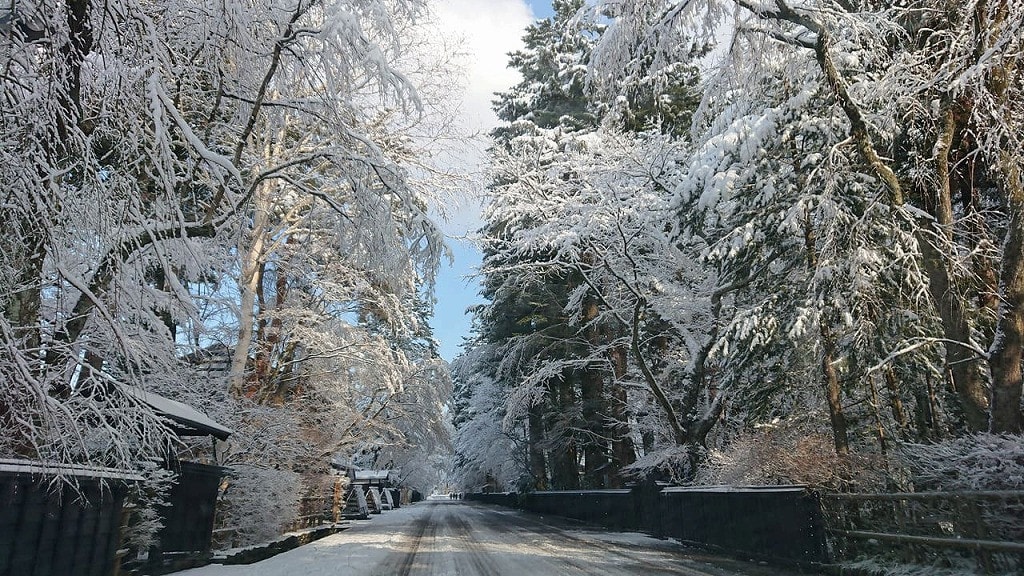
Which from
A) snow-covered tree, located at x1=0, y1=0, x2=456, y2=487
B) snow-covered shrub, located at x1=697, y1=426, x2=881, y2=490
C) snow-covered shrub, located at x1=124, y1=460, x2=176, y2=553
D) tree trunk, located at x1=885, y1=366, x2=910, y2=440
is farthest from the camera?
tree trunk, located at x1=885, y1=366, x2=910, y2=440

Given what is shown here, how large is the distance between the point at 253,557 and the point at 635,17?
36.1 feet

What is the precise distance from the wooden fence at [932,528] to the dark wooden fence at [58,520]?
27.6 ft

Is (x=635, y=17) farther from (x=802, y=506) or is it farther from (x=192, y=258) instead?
(x=802, y=506)

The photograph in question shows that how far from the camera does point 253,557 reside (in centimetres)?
1139

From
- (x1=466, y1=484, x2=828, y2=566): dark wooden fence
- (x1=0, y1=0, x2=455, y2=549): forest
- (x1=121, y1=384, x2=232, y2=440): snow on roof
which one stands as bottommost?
(x1=466, y1=484, x2=828, y2=566): dark wooden fence

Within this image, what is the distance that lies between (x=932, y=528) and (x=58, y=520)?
31.0 ft

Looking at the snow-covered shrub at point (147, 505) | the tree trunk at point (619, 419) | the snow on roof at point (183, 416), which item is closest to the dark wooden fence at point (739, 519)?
the tree trunk at point (619, 419)

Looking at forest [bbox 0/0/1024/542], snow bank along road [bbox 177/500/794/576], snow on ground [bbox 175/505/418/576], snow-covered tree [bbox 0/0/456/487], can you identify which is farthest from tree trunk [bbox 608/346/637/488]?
snow-covered tree [bbox 0/0/456/487]

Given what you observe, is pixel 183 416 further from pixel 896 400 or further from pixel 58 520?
pixel 896 400

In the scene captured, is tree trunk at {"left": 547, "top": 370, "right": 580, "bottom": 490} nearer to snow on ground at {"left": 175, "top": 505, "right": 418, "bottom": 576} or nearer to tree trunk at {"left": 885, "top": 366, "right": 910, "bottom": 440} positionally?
snow on ground at {"left": 175, "top": 505, "right": 418, "bottom": 576}

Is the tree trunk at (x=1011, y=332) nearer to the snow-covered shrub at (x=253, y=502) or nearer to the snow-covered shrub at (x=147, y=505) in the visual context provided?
the snow-covered shrub at (x=147, y=505)

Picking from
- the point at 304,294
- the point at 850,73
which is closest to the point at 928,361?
the point at 850,73

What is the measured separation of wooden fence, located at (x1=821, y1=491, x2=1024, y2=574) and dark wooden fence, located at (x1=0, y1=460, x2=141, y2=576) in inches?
331

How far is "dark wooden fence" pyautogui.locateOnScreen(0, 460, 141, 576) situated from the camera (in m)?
5.60
